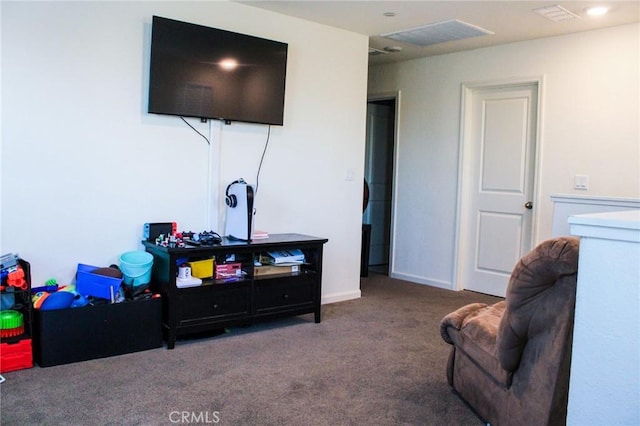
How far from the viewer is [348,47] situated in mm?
4605

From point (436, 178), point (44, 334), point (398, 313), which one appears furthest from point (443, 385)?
point (436, 178)

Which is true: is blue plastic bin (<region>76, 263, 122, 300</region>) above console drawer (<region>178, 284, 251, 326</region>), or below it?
above

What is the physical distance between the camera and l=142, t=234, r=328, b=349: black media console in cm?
328

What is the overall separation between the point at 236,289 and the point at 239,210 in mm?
566

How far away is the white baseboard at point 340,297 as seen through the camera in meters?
4.57

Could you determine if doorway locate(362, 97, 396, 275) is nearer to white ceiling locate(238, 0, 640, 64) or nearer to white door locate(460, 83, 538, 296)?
white door locate(460, 83, 538, 296)

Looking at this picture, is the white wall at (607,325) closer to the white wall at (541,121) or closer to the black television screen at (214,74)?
the black television screen at (214,74)

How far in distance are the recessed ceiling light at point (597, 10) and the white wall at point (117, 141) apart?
1.97 meters

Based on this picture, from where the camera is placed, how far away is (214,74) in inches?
144

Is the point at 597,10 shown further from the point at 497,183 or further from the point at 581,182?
the point at 497,183

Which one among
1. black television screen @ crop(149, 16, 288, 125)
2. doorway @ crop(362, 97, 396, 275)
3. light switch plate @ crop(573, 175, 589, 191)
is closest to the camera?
black television screen @ crop(149, 16, 288, 125)
